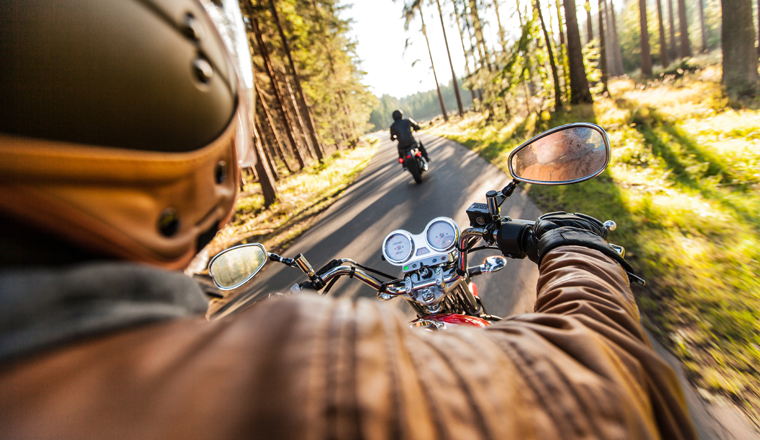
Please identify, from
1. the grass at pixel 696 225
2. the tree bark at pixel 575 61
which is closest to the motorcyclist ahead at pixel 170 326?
the grass at pixel 696 225

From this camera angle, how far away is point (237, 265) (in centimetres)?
191

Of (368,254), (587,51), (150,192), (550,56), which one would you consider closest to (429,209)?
(368,254)

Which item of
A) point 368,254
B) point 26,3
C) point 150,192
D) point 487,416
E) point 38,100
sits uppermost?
point 26,3

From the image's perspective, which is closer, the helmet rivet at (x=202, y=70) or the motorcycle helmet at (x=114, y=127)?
the motorcycle helmet at (x=114, y=127)

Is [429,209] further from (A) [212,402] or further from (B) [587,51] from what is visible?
(B) [587,51]

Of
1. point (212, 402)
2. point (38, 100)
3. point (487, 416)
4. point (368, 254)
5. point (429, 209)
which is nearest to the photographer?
point (212, 402)

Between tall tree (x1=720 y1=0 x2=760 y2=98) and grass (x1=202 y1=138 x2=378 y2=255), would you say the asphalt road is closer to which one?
grass (x1=202 y1=138 x2=378 y2=255)

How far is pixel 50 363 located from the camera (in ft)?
1.28

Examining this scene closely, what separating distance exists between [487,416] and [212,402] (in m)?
0.41

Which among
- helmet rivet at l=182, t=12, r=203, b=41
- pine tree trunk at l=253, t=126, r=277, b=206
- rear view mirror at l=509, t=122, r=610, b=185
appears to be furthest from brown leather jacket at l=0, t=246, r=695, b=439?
pine tree trunk at l=253, t=126, r=277, b=206

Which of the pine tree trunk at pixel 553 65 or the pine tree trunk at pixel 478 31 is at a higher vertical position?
the pine tree trunk at pixel 478 31

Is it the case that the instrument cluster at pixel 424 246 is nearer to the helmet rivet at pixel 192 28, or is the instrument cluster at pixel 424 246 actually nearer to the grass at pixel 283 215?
the helmet rivet at pixel 192 28

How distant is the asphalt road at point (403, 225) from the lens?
3.44 metres

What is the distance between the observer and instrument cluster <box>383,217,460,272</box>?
1.91m
